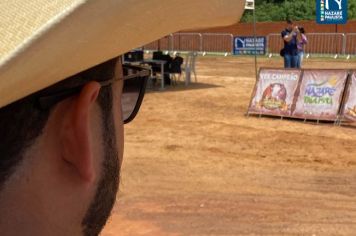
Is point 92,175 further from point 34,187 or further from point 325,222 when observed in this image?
point 325,222

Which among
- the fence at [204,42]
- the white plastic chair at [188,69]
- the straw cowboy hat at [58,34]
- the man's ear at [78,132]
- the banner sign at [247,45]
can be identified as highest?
the straw cowboy hat at [58,34]

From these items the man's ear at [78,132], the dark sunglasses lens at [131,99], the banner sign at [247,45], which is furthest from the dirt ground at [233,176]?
the banner sign at [247,45]

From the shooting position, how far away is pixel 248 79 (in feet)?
63.0

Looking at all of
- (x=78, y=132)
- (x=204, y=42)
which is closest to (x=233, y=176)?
(x=78, y=132)

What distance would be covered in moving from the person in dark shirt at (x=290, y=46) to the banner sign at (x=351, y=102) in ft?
22.2

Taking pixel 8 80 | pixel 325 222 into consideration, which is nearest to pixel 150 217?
pixel 325 222

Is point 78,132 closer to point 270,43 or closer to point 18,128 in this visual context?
point 18,128

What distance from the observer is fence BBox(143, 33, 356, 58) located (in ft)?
96.2

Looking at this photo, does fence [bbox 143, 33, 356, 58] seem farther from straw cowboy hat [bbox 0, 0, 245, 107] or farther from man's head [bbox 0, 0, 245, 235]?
straw cowboy hat [bbox 0, 0, 245, 107]

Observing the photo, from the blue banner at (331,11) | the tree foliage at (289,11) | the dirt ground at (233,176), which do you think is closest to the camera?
the dirt ground at (233,176)

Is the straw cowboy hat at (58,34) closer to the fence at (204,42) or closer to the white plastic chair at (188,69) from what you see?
the white plastic chair at (188,69)

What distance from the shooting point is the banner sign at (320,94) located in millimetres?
10719

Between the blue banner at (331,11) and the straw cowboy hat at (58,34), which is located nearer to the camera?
the straw cowboy hat at (58,34)

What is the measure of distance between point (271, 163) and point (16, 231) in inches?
289
